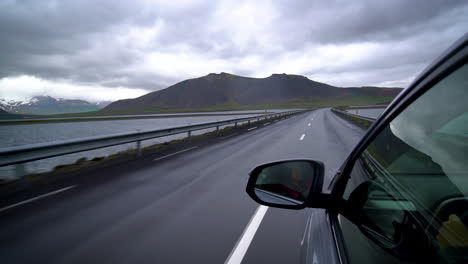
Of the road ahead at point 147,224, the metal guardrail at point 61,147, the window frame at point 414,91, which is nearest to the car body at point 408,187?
the window frame at point 414,91

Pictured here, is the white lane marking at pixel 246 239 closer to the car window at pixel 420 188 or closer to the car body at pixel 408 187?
the car body at pixel 408 187

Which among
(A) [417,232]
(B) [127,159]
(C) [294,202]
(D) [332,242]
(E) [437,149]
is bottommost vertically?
(B) [127,159]

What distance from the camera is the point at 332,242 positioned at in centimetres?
152

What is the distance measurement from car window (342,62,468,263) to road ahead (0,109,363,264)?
1.18m

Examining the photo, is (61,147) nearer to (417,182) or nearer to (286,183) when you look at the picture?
(286,183)

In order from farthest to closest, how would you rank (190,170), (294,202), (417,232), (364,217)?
1. (190,170)
2. (294,202)
3. (364,217)
4. (417,232)

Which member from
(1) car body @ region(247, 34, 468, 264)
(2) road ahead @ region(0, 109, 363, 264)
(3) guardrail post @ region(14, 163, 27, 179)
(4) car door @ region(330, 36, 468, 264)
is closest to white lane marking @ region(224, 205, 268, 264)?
(2) road ahead @ region(0, 109, 363, 264)

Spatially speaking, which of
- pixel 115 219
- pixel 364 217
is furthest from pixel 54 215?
pixel 364 217

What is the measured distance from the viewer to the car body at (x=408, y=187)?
0.93m

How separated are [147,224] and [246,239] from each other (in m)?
1.46

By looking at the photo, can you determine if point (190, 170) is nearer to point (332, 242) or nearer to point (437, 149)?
point (332, 242)

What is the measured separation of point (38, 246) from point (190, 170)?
4.11 metres

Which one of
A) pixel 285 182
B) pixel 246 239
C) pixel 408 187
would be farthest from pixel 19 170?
pixel 408 187

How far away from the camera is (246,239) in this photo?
3.13 meters
